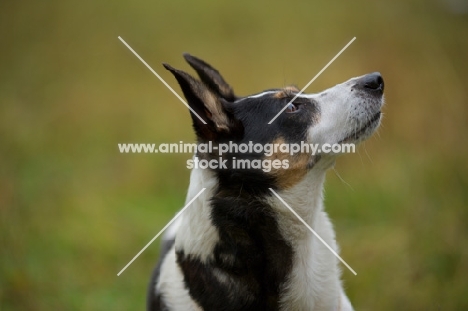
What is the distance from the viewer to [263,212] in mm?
4102

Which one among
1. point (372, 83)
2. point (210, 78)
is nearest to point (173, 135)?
point (210, 78)

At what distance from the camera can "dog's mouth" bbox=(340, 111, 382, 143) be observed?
424 cm

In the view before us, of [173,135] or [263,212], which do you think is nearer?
[263,212]

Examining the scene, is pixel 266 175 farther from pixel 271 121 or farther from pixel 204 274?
pixel 204 274

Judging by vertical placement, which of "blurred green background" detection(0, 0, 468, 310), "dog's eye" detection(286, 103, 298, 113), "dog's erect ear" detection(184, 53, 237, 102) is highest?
"dog's erect ear" detection(184, 53, 237, 102)

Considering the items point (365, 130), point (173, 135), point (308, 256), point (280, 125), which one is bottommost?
point (173, 135)

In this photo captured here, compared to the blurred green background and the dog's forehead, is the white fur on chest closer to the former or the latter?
the dog's forehead

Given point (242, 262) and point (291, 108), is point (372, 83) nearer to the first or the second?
point (291, 108)

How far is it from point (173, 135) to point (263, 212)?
6.34m

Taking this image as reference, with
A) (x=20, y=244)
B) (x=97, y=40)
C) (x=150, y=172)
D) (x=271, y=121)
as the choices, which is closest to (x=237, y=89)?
(x=150, y=172)

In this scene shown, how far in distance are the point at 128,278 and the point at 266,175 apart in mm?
3237

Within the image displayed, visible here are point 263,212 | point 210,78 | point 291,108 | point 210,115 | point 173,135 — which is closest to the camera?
point 263,212

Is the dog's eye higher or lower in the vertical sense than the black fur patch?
higher

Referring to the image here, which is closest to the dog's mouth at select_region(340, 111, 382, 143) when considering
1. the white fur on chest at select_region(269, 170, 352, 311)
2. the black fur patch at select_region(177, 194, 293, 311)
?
the white fur on chest at select_region(269, 170, 352, 311)
